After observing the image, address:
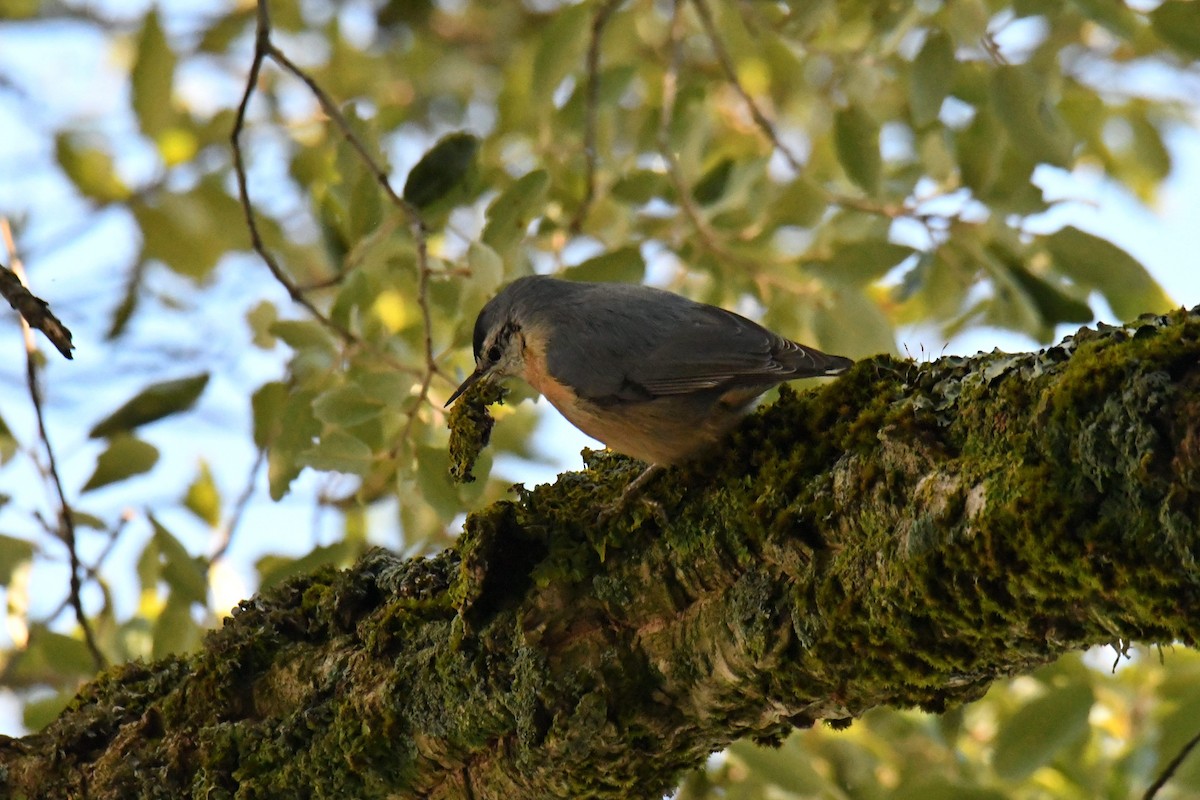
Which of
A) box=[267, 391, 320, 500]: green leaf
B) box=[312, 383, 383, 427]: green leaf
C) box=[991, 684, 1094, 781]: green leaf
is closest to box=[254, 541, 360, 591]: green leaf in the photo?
box=[267, 391, 320, 500]: green leaf

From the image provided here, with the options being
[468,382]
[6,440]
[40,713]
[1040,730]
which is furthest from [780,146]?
[40,713]

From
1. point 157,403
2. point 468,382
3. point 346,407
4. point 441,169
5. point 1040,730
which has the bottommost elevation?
point 1040,730

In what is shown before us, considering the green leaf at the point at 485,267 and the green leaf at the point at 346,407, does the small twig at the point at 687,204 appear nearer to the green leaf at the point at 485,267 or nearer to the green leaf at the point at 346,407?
the green leaf at the point at 485,267

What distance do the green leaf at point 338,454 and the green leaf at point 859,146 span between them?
1.72 meters

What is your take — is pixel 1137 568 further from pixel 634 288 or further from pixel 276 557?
pixel 276 557

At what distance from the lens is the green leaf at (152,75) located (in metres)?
3.51

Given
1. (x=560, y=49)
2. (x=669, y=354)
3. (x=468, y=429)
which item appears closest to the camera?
(x=468, y=429)

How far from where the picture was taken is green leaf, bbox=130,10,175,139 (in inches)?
138

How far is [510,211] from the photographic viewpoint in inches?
129

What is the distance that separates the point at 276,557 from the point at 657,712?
7.40 feet

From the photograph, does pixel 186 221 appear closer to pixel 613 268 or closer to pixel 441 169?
pixel 441 169

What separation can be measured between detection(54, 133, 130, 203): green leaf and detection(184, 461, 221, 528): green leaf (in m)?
1.04

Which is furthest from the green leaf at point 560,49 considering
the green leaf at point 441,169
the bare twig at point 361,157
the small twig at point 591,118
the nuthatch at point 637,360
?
the bare twig at point 361,157

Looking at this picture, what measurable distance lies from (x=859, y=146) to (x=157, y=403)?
7.42 feet
